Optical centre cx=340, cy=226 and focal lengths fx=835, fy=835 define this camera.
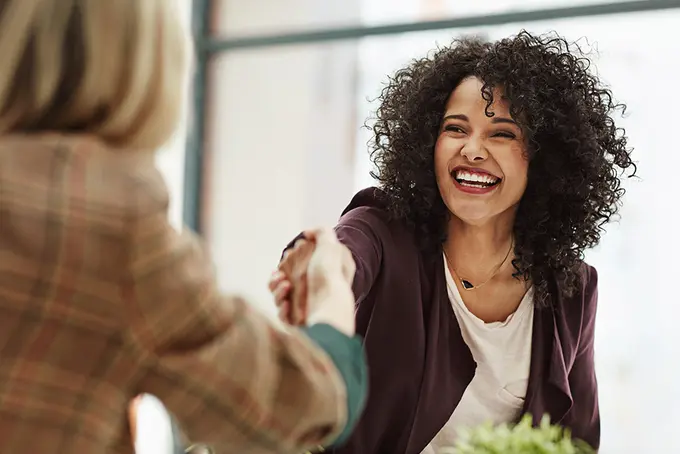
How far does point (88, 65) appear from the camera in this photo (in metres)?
0.93

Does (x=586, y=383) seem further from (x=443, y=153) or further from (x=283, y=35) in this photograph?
(x=283, y=35)

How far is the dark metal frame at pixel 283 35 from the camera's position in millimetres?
2803

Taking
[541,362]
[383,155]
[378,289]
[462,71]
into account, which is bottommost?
[541,362]

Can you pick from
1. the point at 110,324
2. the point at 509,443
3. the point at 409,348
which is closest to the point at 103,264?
the point at 110,324

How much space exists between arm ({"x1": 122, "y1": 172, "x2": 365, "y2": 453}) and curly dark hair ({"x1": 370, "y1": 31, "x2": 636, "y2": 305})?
975 millimetres

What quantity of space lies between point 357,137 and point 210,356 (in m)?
2.49

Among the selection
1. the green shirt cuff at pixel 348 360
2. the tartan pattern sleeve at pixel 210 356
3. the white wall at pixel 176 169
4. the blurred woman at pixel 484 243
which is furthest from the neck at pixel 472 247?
the white wall at pixel 176 169

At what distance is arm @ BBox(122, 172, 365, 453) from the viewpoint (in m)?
0.93

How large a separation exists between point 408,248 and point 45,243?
3.69ft

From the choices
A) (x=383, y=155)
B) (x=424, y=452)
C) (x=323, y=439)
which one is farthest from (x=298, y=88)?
(x=323, y=439)

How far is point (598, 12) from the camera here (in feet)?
9.22

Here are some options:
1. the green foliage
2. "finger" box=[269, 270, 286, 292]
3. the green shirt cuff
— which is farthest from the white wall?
the green shirt cuff

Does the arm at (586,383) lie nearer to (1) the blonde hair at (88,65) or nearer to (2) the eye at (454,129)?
(2) the eye at (454,129)

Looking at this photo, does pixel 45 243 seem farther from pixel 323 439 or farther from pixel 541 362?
pixel 541 362
